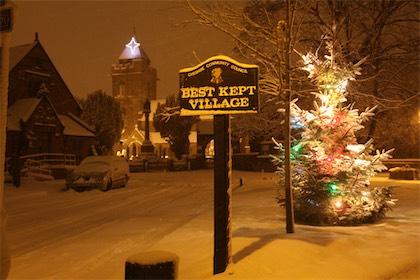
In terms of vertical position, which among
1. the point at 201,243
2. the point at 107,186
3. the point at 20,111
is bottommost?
the point at 201,243

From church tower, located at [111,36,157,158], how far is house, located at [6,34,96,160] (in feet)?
210

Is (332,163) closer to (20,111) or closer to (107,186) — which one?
(107,186)

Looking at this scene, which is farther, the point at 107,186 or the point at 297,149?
the point at 107,186

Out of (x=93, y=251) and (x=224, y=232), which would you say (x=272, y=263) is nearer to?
(x=224, y=232)

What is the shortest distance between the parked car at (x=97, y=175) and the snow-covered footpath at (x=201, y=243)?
455 centimetres

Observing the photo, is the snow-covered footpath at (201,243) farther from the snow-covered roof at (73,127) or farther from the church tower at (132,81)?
the church tower at (132,81)

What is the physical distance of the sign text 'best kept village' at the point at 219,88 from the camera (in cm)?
636

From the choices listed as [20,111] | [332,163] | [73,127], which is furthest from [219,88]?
[73,127]

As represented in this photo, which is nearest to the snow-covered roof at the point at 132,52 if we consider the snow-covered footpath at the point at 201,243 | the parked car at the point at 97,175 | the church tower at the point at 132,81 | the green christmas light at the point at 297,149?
the church tower at the point at 132,81

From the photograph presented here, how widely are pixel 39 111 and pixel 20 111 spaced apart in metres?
1.33

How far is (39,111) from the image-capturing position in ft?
111

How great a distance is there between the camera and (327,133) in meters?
10.6

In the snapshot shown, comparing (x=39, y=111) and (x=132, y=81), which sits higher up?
(x=132, y=81)

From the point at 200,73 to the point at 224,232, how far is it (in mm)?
2321
